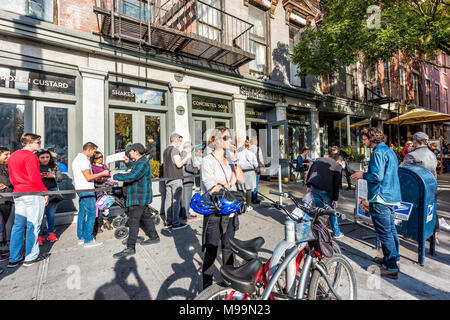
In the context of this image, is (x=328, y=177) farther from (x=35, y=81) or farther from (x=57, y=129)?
(x=35, y=81)

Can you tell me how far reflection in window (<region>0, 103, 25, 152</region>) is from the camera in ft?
16.6

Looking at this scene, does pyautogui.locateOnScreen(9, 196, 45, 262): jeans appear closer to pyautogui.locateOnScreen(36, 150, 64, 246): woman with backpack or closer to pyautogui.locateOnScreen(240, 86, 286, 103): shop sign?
pyautogui.locateOnScreen(36, 150, 64, 246): woman with backpack

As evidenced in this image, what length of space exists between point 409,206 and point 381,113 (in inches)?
607

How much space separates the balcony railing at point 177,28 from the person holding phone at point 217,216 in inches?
170

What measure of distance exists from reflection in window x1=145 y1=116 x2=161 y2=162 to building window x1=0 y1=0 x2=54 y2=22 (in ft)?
11.1

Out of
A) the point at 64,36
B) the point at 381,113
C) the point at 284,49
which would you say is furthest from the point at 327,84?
the point at 64,36

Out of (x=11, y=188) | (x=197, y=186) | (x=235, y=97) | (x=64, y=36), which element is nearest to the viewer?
(x=11, y=188)

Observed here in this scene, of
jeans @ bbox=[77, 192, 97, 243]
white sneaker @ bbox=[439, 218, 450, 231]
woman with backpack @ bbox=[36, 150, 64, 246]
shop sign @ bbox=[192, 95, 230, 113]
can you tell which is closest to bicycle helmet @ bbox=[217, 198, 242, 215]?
jeans @ bbox=[77, 192, 97, 243]

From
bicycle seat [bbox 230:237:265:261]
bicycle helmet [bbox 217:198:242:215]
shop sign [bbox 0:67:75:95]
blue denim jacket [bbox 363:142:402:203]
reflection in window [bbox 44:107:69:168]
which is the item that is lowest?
bicycle seat [bbox 230:237:265:261]

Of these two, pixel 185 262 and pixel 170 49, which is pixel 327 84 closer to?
pixel 170 49

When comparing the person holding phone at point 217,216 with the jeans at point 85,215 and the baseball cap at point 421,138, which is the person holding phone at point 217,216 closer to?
the jeans at point 85,215

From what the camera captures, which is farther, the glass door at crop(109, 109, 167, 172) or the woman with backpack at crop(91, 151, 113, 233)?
the glass door at crop(109, 109, 167, 172)

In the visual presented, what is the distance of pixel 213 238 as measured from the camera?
2629 millimetres
